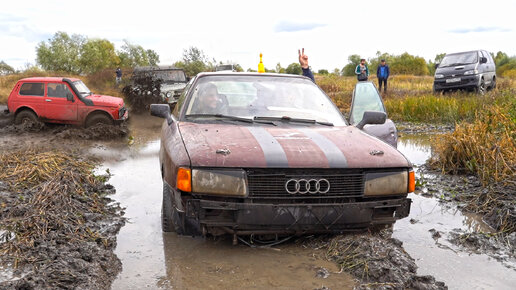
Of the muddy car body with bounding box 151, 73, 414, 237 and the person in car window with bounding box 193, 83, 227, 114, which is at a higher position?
the person in car window with bounding box 193, 83, 227, 114

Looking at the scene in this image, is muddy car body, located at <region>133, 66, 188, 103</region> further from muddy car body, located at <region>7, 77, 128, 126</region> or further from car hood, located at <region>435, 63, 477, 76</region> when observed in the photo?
car hood, located at <region>435, 63, 477, 76</region>

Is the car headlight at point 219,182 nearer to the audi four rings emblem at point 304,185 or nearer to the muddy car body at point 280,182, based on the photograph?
the muddy car body at point 280,182

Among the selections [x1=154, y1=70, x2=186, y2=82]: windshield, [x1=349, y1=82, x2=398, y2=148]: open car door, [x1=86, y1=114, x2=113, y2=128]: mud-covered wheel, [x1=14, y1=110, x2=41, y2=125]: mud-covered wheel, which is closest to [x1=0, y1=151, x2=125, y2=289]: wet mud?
[x1=349, y1=82, x2=398, y2=148]: open car door

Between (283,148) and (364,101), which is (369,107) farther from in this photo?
(283,148)

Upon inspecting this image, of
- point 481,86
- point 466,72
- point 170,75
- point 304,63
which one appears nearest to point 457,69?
point 466,72

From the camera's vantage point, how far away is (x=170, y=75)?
17.5 metres

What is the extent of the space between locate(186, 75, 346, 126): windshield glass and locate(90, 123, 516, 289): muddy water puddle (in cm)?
128

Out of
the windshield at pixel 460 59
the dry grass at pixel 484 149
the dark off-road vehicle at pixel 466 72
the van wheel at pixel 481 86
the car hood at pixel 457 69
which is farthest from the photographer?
the windshield at pixel 460 59

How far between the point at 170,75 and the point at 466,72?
429 inches

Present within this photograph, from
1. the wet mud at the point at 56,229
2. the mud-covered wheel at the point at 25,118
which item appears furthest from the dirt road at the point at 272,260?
the mud-covered wheel at the point at 25,118

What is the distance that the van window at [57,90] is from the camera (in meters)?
12.8

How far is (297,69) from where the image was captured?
46.0 meters

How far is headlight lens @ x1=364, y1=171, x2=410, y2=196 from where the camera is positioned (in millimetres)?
3541

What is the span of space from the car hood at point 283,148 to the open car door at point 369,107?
2283 mm
